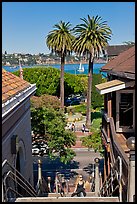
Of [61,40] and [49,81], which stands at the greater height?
[61,40]

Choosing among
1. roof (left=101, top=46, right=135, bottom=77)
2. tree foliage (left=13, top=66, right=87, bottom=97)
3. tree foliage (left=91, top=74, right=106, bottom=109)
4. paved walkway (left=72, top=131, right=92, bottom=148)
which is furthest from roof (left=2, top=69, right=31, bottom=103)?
tree foliage (left=13, top=66, right=87, bottom=97)

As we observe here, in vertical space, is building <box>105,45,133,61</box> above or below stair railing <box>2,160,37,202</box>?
above

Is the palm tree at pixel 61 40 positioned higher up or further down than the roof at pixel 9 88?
higher up

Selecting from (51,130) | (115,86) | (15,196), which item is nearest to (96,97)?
(51,130)

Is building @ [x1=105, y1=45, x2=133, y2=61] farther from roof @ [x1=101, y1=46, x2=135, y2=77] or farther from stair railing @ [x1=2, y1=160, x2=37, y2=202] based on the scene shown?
stair railing @ [x1=2, y1=160, x2=37, y2=202]

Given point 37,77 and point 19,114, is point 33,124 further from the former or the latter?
point 37,77

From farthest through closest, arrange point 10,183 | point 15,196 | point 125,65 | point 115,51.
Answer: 1. point 115,51
2. point 125,65
3. point 15,196
4. point 10,183

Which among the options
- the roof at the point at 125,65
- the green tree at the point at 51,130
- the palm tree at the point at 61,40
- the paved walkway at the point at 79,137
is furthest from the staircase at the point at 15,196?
the palm tree at the point at 61,40

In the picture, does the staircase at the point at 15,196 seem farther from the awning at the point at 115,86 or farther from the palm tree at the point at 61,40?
the palm tree at the point at 61,40

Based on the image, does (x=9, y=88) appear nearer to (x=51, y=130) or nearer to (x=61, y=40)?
(x=51, y=130)

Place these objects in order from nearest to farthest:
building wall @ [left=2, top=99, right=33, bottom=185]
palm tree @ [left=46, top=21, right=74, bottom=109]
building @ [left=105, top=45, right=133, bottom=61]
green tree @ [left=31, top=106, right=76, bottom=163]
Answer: building wall @ [left=2, top=99, right=33, bottom=185]
green tree @ [left=31, top=106, right=76, bottom=163]
building @ [left=105, top=45, right=133, bottom=61]
palm tree @ [left=46, top=21, right=74, bottom=109]

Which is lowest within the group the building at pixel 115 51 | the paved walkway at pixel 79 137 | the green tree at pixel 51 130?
the paved walkway at pixel 79 137

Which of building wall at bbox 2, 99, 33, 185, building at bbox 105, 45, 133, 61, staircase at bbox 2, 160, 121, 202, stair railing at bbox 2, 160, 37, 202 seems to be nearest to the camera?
stair railing at bbox 2, 160, 37, 202

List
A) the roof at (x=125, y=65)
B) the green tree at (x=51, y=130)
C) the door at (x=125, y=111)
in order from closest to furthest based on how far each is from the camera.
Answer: the roof at (x=125, y=65) → the door at (x=125, y=111) → the green tree at (x=51, y=130)
